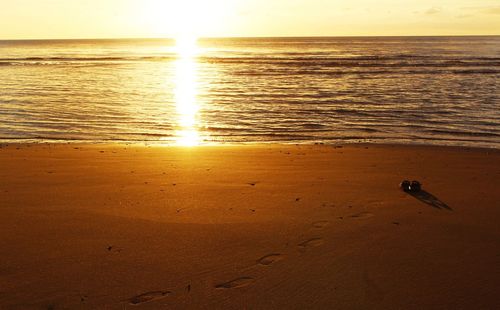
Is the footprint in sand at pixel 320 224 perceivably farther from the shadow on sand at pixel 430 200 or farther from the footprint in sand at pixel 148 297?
the footprint in sand at pixel 148 297

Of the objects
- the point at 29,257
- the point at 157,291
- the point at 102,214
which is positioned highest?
the point at 102,214

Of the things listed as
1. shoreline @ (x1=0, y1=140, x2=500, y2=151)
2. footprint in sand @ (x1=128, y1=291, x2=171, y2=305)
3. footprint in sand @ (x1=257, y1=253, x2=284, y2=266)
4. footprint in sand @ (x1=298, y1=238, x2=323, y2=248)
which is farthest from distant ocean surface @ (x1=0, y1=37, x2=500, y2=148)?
footprint in sand @ (x1=128, y1=291, x2=171, y2=305)

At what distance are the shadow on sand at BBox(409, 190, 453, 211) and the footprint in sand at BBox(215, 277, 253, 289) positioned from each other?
351 centimetres

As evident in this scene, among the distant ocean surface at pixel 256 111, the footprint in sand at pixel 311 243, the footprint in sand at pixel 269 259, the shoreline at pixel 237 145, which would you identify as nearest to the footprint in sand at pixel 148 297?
the footprint in sand at pixel 269 259

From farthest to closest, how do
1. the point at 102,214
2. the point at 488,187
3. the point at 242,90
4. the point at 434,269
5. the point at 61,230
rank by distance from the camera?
the point at 242,90 → the point at 488,187 → the point at 102,214 → the point at 61,230 → the point at 434,269

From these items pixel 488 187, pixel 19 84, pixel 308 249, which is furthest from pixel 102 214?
pixel 19 84

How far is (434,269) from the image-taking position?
460 cm

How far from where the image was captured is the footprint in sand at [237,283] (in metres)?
4.26

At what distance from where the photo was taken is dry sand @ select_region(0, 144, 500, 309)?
4145mm

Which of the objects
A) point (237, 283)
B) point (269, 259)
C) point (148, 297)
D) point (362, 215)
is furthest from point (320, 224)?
point (148, 297)

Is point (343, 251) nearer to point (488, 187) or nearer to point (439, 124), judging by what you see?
point (488, 187)

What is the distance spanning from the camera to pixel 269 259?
15.7 ft

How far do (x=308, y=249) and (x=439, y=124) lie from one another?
1303 cm

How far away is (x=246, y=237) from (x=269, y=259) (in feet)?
2.01
